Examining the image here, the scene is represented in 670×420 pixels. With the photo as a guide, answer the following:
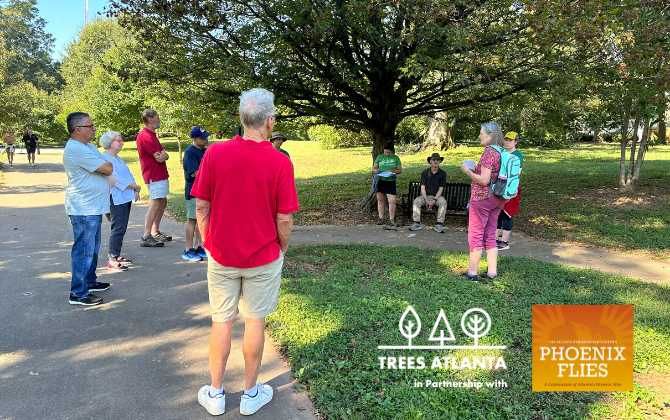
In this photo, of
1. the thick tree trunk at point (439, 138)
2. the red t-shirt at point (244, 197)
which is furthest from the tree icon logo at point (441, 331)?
the thick tree trunk at point (439, 138)

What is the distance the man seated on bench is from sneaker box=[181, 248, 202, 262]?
4.05 meters

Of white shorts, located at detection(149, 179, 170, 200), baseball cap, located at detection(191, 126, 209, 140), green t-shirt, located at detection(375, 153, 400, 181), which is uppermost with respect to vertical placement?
baseball cap, located at detection(191, 126, 209, 140)

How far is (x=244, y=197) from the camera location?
9.48ft

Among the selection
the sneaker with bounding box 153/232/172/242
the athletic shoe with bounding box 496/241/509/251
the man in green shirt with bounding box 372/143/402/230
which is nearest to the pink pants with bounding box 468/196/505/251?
the athletic shoe with bounding box 496/241/509/251

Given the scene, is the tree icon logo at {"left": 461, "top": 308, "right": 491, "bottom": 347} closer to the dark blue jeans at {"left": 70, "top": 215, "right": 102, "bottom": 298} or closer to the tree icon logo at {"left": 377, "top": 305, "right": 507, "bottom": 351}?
the tree icon logo at {"left": 377, "top": 305, "right": 507, "bottom": 351}

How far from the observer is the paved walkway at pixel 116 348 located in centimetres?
316

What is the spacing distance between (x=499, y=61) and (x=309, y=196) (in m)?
6.16

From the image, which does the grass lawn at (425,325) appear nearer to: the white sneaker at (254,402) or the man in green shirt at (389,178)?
the white sneaker at (254,402)

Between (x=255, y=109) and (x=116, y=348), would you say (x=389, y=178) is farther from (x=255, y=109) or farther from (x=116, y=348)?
(x=255, y=109)

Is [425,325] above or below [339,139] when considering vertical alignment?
below

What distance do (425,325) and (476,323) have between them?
1.51 ft

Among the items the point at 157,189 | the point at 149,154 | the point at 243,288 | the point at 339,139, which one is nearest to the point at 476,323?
the point at 243,288

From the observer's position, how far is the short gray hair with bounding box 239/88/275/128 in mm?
2859

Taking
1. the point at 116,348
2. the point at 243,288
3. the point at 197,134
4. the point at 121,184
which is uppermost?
the point at 197,134
